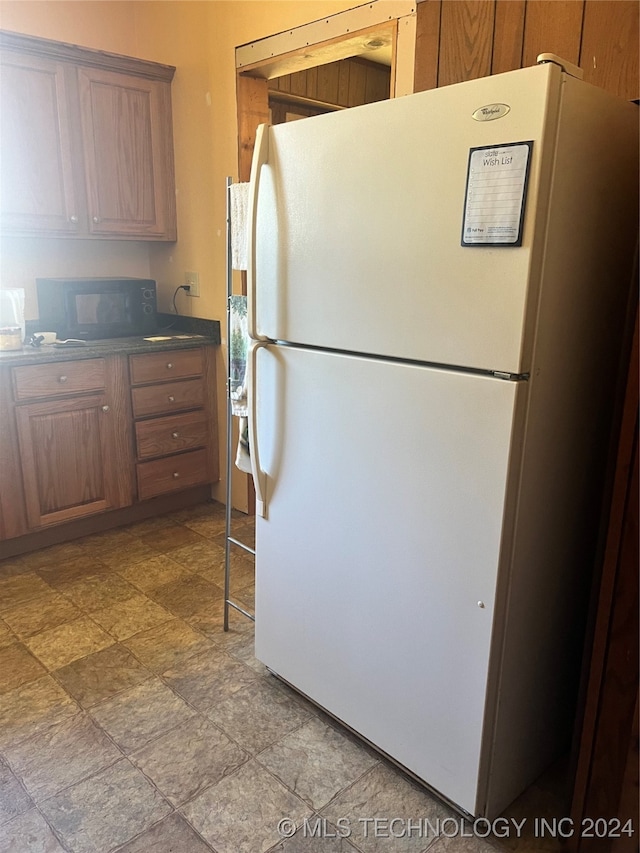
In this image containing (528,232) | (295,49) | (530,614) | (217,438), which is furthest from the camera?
(217,438)

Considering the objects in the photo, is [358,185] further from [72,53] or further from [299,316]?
[72,53]

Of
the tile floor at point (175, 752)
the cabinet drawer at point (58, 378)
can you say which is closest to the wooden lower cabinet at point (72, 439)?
the cabinet drawer at point (58, 378)

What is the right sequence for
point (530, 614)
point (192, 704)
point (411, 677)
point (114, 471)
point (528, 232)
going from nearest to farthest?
1. point (528, 232)
2. point (530, 614)
3. point (411, 677)
4. point (192, 704)
5. point (114, 471)

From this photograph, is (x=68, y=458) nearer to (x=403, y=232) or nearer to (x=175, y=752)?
(x=175, y=752)

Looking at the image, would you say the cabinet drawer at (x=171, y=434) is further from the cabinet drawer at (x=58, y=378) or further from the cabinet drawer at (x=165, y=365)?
the cabinet drawer at (x=58, y=378)

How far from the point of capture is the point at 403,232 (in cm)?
135

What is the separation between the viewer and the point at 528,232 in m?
1.15

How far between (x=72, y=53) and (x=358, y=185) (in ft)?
6.97

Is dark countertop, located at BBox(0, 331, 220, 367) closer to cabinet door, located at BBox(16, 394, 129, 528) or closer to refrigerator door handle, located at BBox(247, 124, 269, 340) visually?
cabinet door, located at BBox(16, 394, 129, 528)

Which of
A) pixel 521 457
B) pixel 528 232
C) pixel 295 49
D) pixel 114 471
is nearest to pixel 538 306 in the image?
pixel 528 232

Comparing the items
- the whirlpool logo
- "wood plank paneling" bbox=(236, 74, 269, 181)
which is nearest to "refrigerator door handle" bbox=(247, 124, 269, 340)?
the whirlpool logo

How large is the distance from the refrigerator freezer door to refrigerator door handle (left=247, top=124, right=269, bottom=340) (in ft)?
0.06

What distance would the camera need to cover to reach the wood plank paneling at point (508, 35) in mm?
1674

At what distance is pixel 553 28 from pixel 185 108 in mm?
2063
